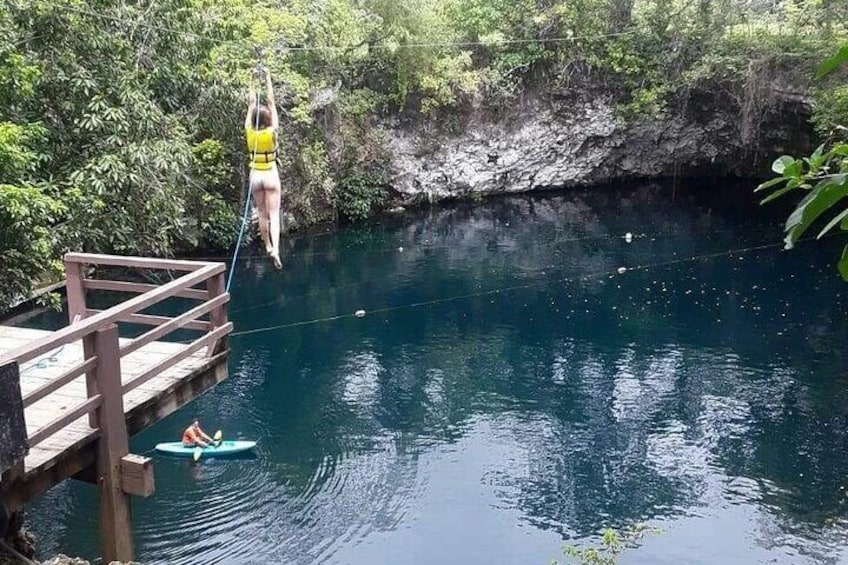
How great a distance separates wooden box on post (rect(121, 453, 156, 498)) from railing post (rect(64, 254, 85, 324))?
5.34 feet

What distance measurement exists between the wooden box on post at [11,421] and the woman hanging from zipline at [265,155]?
3.40 metres

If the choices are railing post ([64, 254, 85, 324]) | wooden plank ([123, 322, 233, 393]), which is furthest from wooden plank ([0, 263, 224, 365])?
railing post ([64, 254, 85, 324])

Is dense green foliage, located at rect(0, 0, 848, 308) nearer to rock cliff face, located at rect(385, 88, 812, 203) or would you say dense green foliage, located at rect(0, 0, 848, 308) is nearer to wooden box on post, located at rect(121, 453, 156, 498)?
rock cliff face, located at rect(385, 88, 812, 203)

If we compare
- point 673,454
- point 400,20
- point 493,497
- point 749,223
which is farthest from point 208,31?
point 749,223

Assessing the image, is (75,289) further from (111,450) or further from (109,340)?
(111,450)

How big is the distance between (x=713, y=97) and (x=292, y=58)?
1215 cm

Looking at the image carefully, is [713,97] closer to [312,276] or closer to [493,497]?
[312,276]

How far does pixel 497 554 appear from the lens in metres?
8.62

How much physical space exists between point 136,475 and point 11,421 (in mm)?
1384

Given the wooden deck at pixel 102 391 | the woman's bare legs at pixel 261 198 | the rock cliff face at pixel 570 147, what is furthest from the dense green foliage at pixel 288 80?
the woman's bare legs at pixel 261 198

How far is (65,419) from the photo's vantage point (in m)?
5.07

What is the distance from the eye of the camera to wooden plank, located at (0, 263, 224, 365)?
4586 mm

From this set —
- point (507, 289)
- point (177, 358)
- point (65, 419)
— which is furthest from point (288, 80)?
point (65, 419)

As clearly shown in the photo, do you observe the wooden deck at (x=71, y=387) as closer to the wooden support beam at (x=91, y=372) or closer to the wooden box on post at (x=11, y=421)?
the wooden support beam at (x=91, y=372)
